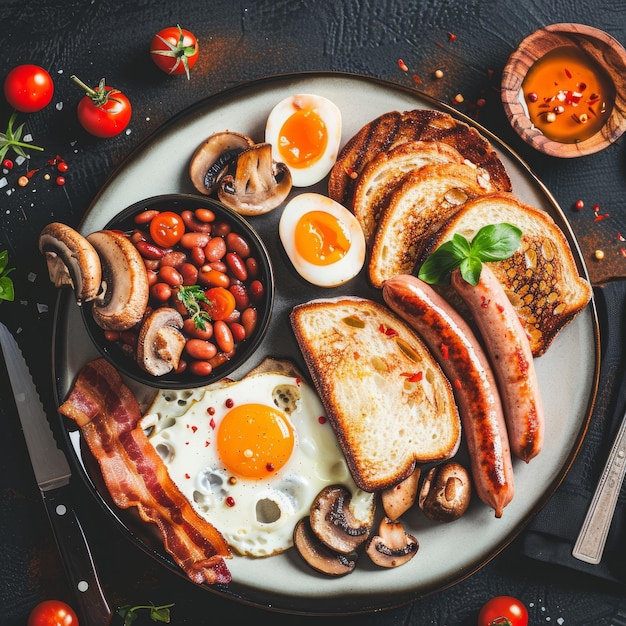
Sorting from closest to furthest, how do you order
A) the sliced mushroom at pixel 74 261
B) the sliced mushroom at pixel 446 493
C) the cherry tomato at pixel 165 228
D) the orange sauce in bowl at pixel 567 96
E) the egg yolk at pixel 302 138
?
the sliced mushroom at pixel 74 261, the cherry tomato at pixel 165 228, the sliced mushroom at pixel 446 493, the egg yolk at pixel 302 138, the orange sauce in bowl at pixel 567 96

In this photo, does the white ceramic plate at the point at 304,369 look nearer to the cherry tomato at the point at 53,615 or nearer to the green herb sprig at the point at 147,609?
the green herb sprig at the point at 147,609

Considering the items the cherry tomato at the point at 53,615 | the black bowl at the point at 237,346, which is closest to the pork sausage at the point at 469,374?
the black bowl at the point at 237,346

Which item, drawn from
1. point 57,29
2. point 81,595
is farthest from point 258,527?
point 57,29

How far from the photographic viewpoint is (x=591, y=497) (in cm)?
377

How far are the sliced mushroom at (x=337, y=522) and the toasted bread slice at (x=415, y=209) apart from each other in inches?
48.1

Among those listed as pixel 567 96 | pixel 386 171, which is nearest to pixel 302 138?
pixel 386 171

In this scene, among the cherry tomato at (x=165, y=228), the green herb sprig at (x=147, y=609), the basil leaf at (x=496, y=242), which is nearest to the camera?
the basil leaf at (x=496, y=242)

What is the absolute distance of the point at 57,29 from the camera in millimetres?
3932

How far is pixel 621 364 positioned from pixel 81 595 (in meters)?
3.48

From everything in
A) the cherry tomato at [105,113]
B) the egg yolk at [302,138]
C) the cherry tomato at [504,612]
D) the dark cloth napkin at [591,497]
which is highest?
the cherry tomato at [105,113]

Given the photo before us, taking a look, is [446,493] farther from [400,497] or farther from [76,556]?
[76,556]

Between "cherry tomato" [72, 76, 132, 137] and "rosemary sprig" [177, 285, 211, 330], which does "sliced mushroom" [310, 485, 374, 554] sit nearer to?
"rosemary sprig" [177, 285, 211, 330]

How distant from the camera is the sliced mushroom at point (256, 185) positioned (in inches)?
138

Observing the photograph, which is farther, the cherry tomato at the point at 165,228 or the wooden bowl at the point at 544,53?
the wooden bowl at the point at 544,53
